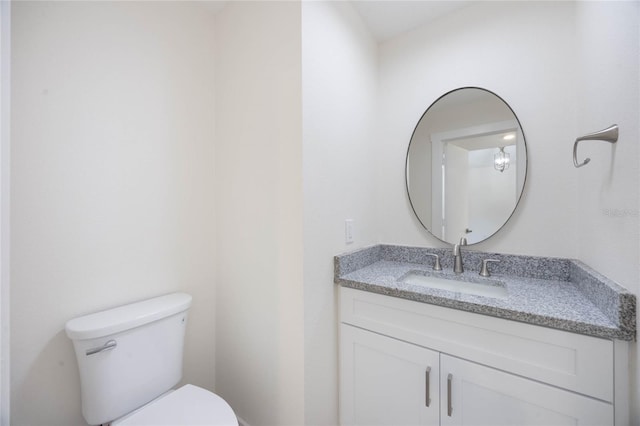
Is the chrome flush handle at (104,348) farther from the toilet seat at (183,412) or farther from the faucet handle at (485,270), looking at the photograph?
the faucet handle at (485,270)

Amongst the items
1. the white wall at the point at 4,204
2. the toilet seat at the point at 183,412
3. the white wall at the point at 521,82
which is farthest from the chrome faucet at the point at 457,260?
the white wall at the point at 4,204

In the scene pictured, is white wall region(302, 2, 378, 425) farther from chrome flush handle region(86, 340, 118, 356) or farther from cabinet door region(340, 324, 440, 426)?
chrome flush handle region(86, 340, 118, 356)

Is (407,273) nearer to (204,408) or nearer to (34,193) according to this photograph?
(204,408)

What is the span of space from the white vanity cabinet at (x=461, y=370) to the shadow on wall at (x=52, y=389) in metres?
1.20

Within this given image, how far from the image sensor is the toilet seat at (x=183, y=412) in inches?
39.1

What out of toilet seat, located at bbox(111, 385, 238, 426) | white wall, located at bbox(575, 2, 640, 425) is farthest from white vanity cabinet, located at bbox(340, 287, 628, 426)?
toilet seat, located at bbox(111, 385, 238, 426)

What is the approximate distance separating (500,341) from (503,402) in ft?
0.73

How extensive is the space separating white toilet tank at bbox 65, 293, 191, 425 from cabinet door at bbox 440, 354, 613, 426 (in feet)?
→ 4.05

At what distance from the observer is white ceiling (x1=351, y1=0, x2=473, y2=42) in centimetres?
146

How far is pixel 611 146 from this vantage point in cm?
Answer: 89

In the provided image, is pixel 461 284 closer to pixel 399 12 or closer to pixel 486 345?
pixel 486 345

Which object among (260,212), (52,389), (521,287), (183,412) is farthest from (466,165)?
(52,389)

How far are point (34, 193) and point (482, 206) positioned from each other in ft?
6.90

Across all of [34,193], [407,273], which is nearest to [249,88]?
[34,193]
